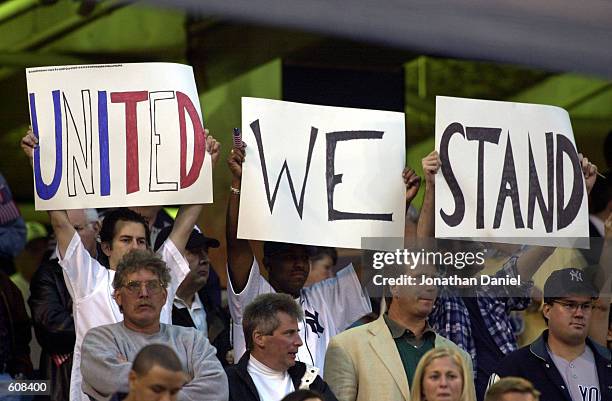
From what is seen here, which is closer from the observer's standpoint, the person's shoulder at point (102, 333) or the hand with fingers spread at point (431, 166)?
the person's shoulder at point (102, 333)

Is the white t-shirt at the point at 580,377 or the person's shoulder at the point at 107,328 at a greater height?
the person's shoulder at the point at 107,328

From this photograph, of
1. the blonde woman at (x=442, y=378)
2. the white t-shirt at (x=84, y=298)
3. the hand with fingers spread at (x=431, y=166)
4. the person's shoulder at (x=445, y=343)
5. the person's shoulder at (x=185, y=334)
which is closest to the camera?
the person's shoulder at (x=185, y=334)

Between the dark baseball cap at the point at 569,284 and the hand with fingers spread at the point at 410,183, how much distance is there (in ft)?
2.23

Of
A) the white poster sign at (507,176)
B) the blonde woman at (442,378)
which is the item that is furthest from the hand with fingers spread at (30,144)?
the blonde woman at (442,378)

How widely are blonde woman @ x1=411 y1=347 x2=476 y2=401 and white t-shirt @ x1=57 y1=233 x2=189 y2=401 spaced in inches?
40.6

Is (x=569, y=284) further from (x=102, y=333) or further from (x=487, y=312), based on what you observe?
(x=102, y=333)

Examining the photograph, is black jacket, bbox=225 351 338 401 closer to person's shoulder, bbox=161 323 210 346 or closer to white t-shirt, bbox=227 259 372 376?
person's shoulder, bbox=161 323 210 346

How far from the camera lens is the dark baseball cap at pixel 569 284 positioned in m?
6.63

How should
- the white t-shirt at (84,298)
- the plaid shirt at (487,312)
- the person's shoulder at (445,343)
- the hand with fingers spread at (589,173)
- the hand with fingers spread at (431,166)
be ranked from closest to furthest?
1. the white t-shirt at (84,298)
2. the person's shoulder at (445,343)
3. the plaid shirt at (487,312)
4. the hand with fingers spread at (431,166)
5. the hand with fingers spread at (589,173)

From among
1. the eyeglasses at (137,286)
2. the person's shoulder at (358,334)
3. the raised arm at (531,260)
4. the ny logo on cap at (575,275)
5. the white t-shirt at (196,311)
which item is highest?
the raised arm at (531,260)

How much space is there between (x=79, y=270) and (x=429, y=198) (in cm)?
153

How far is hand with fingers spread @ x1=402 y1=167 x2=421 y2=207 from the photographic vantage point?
6.78 meters

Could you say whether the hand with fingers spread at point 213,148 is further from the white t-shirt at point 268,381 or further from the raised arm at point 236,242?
the white t-shirt at point 268,381

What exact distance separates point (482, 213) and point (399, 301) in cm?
60
